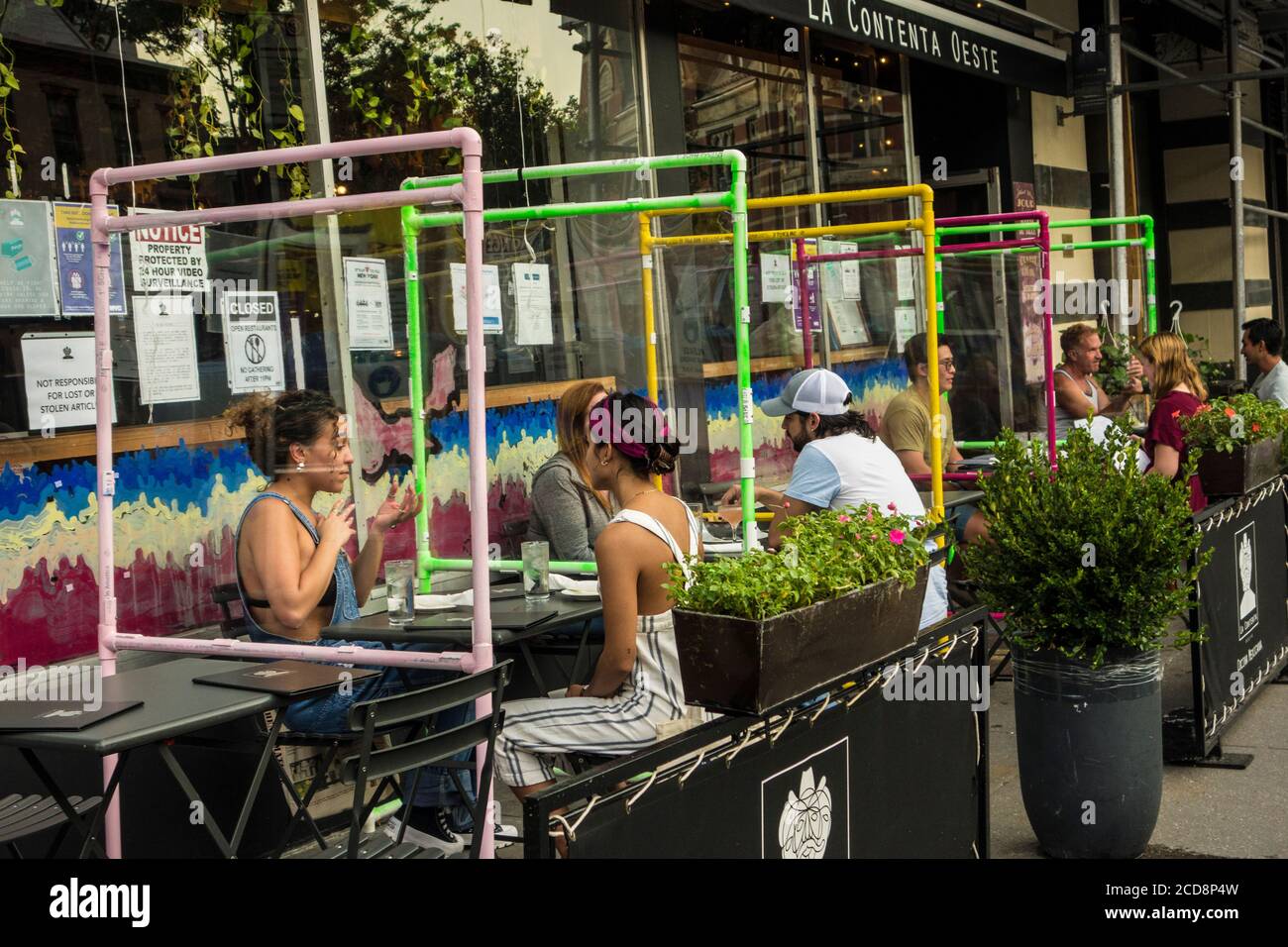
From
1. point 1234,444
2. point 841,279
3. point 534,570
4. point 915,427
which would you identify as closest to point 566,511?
point 534,570

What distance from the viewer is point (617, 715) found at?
3.85m

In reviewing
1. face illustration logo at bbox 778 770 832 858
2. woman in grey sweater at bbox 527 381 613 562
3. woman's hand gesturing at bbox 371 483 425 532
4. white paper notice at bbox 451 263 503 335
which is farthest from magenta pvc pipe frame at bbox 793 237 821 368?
face illustration logo at bbox 778 770 832 858

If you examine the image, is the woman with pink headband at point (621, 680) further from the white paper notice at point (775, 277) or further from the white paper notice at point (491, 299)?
the white paper notice at point (775, 277)

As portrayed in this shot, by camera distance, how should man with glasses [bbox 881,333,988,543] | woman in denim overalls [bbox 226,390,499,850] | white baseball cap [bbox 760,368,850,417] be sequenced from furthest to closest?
man with glasses [bbox 881,333,988,543]
white baseball cap [bbox 760,368,850,417]
woman in denim overalls [bbox 226,390,499,850]

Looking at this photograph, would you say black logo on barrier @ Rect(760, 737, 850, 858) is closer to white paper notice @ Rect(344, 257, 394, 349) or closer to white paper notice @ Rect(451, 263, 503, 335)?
white paper notice @ Rect(344, 257, 394, 349)

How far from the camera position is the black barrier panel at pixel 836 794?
276cm

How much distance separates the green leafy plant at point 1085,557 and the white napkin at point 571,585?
4.32ft

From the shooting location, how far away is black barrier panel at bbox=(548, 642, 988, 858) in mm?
2756

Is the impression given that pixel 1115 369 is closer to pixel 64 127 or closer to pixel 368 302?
pixel 368 302

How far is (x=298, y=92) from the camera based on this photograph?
5.90 metres

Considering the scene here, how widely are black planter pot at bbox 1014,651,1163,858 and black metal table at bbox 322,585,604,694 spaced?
152 cm

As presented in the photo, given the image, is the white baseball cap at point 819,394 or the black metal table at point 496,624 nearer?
the black metal table at point 496,624

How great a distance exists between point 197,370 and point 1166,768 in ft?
13.9

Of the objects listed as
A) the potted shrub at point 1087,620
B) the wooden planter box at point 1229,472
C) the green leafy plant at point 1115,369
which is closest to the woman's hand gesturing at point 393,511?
the potted shrub at point 1087,620
